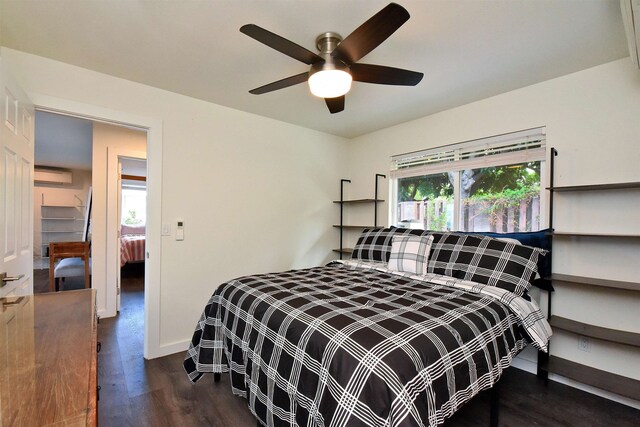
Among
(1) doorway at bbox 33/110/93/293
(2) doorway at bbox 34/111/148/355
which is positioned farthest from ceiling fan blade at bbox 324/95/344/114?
(1) doorway at bbox 33/110/93/293

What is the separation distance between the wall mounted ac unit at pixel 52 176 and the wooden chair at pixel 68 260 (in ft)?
11.5

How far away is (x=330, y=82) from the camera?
1.67 meters

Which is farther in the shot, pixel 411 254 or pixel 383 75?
pixel 411 254

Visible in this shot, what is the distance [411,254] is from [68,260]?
436 centimetres

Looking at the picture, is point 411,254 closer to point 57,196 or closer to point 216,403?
point 216,403

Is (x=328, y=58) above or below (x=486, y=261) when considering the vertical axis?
above

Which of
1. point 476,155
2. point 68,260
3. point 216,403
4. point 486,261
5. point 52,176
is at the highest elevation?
point 52,176

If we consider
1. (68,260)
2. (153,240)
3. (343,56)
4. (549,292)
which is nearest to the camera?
(343,56)

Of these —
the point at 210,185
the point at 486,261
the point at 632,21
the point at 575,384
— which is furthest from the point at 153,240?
the point at 575,384

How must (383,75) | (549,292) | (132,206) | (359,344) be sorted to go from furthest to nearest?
(132,206), (549,292), (383,75), (359,344)

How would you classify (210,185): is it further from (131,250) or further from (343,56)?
(131,250)

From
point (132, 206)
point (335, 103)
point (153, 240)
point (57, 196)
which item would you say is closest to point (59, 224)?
point (57, 196)

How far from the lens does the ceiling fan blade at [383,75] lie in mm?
1663

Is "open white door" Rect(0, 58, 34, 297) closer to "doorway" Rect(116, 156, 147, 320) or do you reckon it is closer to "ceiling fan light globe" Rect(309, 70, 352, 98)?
"doorway" Rect(116, 156, 147, 320)
